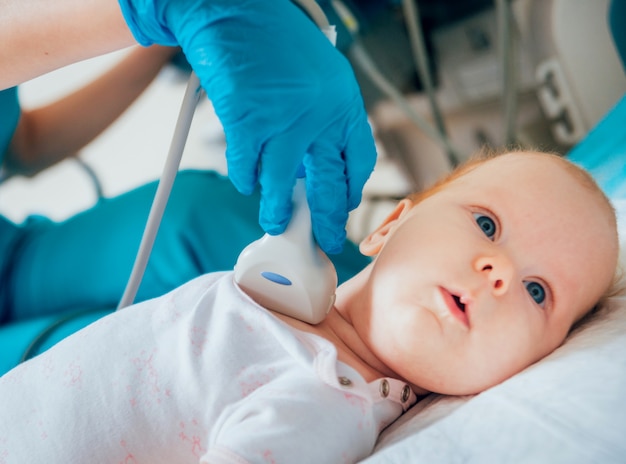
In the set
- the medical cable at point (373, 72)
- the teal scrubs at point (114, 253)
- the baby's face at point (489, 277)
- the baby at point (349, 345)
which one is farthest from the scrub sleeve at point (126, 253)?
the medical cable at point (373, 72)

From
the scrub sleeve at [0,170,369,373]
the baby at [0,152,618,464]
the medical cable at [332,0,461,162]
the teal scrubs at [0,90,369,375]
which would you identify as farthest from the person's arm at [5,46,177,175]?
the baby at [0,152,618,464]

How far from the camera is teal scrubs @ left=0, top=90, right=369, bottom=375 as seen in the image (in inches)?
53.0

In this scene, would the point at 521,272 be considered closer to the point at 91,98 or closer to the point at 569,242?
the point at 569,242

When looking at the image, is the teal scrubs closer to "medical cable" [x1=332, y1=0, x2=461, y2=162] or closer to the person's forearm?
the person's forearm

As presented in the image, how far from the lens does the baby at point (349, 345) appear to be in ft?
2.51

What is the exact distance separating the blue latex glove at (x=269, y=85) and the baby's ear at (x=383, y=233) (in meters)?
0.25

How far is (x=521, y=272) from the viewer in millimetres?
852

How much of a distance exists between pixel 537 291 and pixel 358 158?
330 millimetres

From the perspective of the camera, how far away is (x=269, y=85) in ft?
2.23

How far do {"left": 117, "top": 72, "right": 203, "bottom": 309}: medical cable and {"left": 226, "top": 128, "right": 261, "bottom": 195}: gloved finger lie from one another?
0.49 feet

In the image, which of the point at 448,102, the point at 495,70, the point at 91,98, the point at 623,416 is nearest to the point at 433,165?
the point at 448,102

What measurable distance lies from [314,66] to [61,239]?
0.95 m

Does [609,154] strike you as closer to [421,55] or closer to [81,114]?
[421,55]

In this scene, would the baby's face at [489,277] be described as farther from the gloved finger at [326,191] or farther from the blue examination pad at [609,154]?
the blue examination pad at [609,154]
